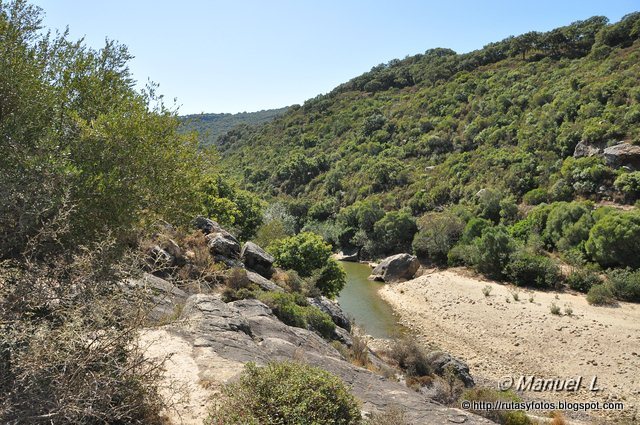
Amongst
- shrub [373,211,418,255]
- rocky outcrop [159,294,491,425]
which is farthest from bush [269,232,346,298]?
shrub [373,211,418,255]

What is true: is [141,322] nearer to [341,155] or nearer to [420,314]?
[420,314]

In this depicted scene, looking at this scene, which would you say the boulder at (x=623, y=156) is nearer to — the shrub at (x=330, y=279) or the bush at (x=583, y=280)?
the bush at (x=583, y=280)

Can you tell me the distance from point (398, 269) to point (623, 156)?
23909mm

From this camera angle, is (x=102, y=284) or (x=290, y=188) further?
(x=290, y=188)

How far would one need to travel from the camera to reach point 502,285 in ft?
111

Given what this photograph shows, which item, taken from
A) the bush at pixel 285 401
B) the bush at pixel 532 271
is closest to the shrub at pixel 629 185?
the bush at pixel 532 271

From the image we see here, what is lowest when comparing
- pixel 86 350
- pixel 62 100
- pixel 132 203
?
pixel 86 350

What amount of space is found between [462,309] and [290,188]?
188ft

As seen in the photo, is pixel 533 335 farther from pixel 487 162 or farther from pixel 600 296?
pixel 487 162

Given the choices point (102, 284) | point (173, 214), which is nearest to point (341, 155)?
point (173, 214)

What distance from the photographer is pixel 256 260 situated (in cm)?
2120

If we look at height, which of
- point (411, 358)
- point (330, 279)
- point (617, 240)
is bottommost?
point (617, 240)

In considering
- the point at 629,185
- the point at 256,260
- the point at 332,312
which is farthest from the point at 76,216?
the point at 629,185

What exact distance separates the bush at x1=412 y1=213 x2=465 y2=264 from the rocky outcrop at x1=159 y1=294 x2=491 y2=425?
106 feet
